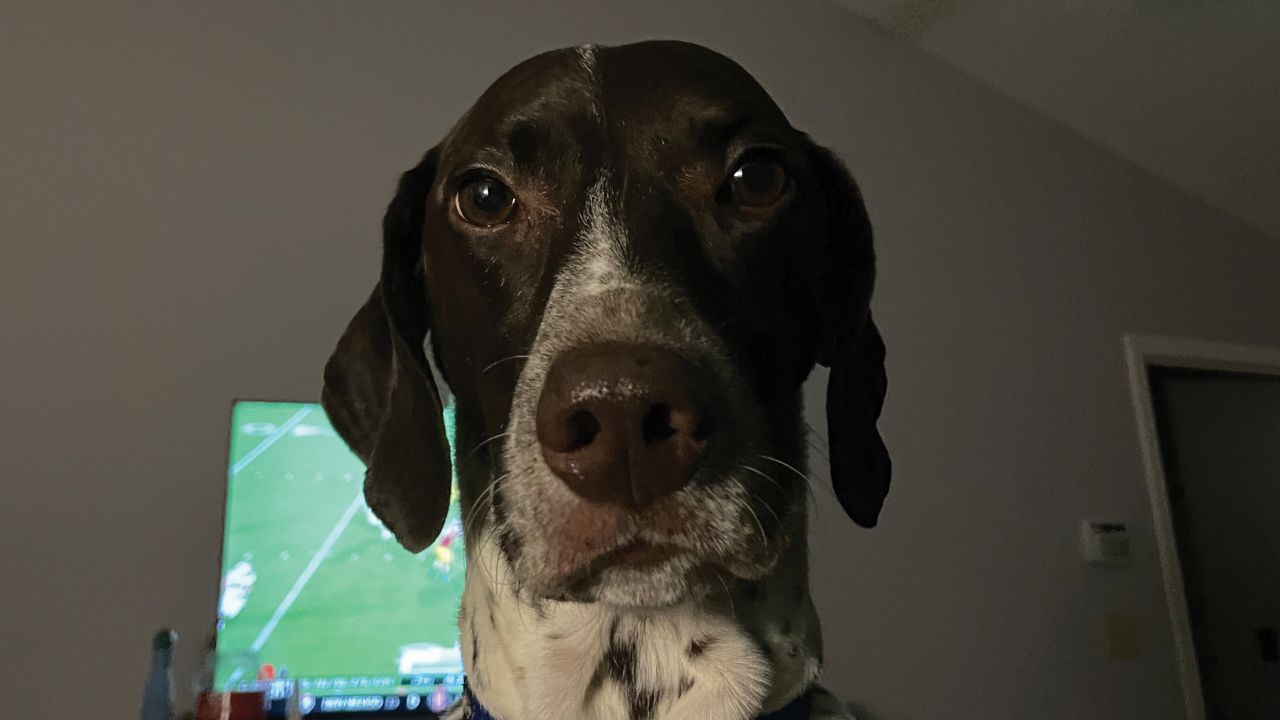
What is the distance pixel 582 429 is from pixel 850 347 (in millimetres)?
715

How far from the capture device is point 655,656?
3.60ft

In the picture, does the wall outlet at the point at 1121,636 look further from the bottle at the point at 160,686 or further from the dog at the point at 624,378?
the bottle at the point at 160,686

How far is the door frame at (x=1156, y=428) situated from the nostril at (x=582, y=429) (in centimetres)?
Answer: 382

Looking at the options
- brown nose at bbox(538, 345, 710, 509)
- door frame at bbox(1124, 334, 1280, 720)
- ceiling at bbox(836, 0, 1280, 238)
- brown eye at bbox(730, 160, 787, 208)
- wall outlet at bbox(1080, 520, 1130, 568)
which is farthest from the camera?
door frame at bbox(1124, 334, 1280, 720)

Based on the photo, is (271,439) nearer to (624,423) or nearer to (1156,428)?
(624,423)

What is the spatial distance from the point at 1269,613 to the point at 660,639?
4385mm

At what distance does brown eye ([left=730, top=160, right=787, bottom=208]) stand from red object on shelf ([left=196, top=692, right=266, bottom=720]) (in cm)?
155

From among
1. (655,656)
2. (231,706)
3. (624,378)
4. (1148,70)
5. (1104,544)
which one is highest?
(1148,70)

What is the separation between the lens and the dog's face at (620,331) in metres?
0.87

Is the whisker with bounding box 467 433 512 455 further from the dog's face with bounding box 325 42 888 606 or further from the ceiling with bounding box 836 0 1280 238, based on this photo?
the ceiling with bounding box 836 0 1280 238

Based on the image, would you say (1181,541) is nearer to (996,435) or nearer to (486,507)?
(996,435)

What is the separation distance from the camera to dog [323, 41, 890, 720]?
2.90 feet

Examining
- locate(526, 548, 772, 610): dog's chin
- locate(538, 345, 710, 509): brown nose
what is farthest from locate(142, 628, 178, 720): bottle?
locate(538, 345, 710, 509): brown nose

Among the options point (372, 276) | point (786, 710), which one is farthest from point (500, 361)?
point (372, 276)
